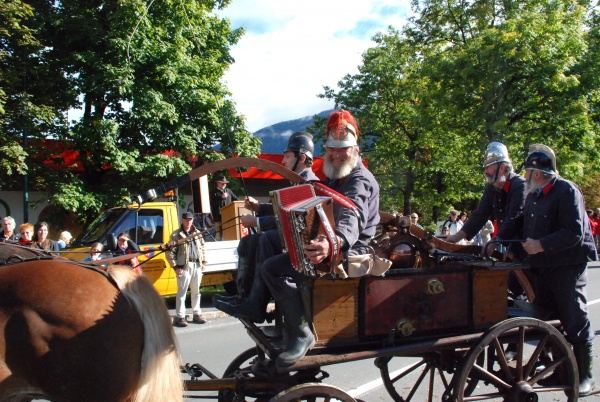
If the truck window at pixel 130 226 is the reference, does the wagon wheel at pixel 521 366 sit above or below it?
below

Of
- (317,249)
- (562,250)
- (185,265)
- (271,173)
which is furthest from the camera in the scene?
(271,173)

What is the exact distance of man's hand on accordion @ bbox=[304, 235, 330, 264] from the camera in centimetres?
315

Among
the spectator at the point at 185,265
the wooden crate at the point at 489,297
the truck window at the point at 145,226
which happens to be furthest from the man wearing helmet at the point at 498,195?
the truck window at the point at 145,226

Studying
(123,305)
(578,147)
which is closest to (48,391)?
(123,305)

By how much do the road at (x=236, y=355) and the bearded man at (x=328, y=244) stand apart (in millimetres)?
1910

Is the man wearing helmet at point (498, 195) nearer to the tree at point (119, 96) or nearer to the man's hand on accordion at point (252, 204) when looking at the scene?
the man's hand on accordion at point (252, 204)

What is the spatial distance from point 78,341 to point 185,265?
617 centimetres

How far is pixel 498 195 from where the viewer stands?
200 inches

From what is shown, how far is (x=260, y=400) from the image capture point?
3.77 metres

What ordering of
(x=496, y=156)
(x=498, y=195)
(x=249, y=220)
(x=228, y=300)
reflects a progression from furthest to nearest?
(x=498, y=195) → (x=496, y=156) → (x=249, y=220) → (x=228, y=300)

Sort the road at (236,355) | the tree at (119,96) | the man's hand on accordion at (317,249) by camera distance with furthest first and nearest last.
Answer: the tree at (119,96)
the road at (236,355)
the man's hand on accordion at (317,249)

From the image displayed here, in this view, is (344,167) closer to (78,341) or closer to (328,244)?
(328,244)

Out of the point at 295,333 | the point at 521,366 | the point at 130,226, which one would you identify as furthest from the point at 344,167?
the point at 130,226

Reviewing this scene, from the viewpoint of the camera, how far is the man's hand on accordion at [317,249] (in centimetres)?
315
